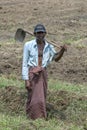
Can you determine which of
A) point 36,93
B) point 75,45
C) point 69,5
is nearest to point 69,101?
point 36,93

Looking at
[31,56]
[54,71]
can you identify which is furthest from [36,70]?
[54,71]

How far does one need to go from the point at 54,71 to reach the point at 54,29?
4.81 metres

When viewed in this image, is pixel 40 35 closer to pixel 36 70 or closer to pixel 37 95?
pixel 36 70

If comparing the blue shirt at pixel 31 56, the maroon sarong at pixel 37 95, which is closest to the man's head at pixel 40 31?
the blue shirt at pixel 31 56

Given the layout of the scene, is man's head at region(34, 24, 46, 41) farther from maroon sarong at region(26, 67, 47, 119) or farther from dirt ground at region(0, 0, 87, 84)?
dirt ground at region(0, 0, 87, 84)

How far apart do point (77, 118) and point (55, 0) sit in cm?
1339

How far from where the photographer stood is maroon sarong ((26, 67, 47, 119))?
8391 mm

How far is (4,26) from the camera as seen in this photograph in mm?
17109

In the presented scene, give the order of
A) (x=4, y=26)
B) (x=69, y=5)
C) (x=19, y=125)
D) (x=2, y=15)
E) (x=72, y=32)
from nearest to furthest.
→ (x=19, y=125) → (x=72, y=32) → (x=4, y=26) → (x=2, y=15) → (x=69, y=5)

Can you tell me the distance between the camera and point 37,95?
840cm

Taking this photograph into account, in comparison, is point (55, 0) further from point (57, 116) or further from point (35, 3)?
point (57, 116)

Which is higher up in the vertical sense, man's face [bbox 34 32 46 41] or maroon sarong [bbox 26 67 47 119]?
man's face [bbox 34 32 46 41]

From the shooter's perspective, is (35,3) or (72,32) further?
(35,3)

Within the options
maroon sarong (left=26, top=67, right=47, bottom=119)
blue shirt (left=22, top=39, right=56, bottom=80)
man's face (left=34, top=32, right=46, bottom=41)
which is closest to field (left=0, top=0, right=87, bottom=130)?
maroon sarong (left=26, top=67, right=47, bottom=119)
